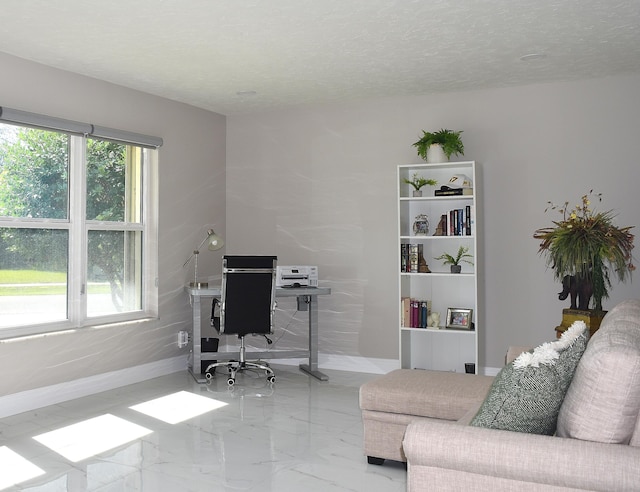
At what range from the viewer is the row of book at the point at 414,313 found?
5289 mm

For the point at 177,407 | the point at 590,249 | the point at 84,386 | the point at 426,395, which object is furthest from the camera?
the point at 84,386

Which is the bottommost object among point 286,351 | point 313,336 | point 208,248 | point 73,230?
point 286,351

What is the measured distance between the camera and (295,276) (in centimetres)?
562

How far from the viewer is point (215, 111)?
6234mm

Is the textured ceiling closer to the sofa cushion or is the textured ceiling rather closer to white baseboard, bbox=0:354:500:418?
the sofa cushion

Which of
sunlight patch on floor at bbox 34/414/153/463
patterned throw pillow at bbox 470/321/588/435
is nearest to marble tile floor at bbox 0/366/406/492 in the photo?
sunlight patch on floor at bbox 34/414/153/463

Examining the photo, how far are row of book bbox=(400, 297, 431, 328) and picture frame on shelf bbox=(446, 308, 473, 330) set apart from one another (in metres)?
0.19

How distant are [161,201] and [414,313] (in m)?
2.43

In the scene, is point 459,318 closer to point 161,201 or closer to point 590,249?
point 590,249

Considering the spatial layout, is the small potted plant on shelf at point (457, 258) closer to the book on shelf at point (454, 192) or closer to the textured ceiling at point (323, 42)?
the book on shelf at point (454, 192)

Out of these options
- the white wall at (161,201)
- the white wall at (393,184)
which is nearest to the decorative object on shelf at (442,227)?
the white wall at (393,184)

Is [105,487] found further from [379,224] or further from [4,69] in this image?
[379,224]

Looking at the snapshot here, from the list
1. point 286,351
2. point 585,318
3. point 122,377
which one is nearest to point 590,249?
point 585,318

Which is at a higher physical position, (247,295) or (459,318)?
(247,295)
